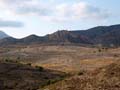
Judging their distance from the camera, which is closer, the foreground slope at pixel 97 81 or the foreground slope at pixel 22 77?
the foreground slope at pixel 97 81

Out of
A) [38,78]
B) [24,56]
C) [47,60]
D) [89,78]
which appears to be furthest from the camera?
[24,56]

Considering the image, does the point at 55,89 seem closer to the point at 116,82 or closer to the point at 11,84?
the point at 116,82

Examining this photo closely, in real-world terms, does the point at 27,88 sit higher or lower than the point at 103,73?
lower

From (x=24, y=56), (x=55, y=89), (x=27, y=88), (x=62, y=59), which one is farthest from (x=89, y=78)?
(x=24, y=56)

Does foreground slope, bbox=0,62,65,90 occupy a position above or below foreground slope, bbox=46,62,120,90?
below

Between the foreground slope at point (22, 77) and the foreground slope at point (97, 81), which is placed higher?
the foreground slope at point (97, 81)

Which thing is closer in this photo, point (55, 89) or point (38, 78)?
point (55, 89)

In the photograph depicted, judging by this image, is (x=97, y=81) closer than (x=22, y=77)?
Yes

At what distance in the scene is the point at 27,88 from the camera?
46.5m

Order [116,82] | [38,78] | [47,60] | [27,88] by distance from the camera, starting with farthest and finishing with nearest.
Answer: [47,60], [38,78], [27,88], [116,82]

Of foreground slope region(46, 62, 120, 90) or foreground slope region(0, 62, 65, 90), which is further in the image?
foreground slope region(0, 62, 65, 90)

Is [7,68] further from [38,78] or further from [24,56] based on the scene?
[24,56]

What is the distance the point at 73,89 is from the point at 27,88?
1644 cm

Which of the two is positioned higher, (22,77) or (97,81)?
(97,81)
